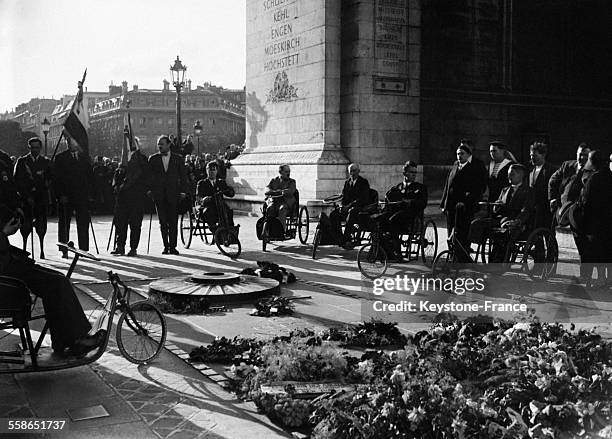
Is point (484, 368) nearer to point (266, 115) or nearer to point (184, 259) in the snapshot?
point (184, 259)

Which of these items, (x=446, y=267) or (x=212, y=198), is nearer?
(x=446, y=267)

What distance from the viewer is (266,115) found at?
23.8 meters

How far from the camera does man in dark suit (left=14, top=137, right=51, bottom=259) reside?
14.1m

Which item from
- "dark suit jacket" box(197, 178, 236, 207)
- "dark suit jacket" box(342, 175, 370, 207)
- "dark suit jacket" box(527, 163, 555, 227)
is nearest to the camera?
"dark suit jacket" box(527, 163, 555, 227)

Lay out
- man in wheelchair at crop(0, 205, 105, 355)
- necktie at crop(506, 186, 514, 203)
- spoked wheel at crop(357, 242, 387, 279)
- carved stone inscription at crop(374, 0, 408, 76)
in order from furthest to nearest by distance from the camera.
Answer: carved stone inscription at crop(374, 0, 408, 76) < necktie at crop(506, 186, 514, 203) < spoked wheel at crop(357, 242, 387, 279) < man in wheelchair at crop(0, 205, 105, 355)

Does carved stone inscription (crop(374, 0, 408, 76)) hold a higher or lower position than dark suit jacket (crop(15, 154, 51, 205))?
higher

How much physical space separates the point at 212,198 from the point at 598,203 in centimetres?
723

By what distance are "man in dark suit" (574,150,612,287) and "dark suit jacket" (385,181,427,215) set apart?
2.84 m

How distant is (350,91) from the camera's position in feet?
68.3

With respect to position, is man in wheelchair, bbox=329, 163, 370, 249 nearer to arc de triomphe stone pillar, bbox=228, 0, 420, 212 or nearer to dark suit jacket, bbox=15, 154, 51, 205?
dark suit jacket, bbox=15, 154, 51, 205

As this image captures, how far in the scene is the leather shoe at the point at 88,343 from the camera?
603 cm

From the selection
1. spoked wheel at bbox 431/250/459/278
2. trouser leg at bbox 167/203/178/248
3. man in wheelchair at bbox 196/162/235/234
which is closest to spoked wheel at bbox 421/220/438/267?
spoked wheel at bbox 431/250/459/278

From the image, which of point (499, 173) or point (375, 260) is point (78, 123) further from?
point (499, 173)

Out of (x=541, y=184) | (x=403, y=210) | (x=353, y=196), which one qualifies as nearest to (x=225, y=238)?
(x=353, y=196)
